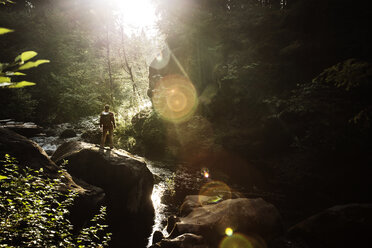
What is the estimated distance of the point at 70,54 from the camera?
27.9 meters

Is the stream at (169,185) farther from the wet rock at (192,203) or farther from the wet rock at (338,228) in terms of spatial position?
the wet rock at (338,228)

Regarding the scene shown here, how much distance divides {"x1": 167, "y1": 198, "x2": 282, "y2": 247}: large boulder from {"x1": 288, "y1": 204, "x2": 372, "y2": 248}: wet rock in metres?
0.70

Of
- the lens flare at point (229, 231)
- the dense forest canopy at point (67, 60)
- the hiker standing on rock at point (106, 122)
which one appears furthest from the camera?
the dense forest canopy at point (67, 60)

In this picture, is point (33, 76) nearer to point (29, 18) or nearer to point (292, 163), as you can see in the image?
point (29, 18)

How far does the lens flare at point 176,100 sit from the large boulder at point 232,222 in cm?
998

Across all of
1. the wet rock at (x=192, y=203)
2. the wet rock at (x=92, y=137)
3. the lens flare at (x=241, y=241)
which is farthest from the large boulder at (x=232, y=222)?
the wet rock at (x=92, y=137)

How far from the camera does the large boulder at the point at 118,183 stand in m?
7.50

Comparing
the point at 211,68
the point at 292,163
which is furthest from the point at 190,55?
the point at 292,163

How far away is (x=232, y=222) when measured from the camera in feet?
20.6

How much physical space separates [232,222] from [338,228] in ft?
9.28

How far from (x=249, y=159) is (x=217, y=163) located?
1.92 m

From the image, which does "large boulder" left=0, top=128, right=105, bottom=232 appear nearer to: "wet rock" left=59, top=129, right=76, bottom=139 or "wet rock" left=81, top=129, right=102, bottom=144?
"wet rock" left=81, top=129, right=102, bottom=144

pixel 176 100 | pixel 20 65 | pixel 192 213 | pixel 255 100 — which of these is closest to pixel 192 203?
pixel 192 213

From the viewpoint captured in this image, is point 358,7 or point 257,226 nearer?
point 257,226
